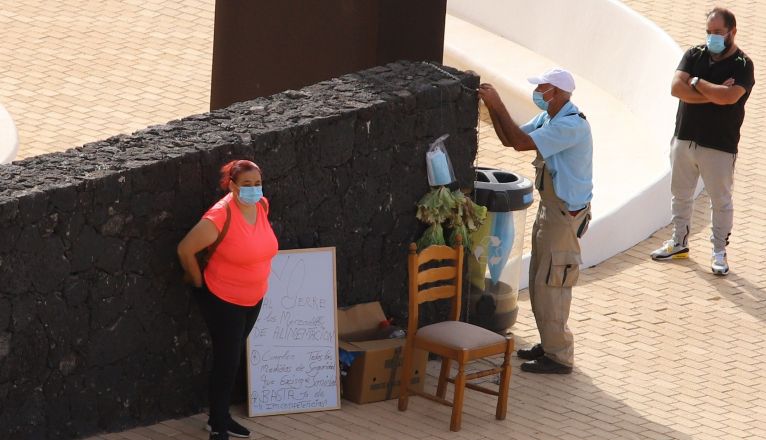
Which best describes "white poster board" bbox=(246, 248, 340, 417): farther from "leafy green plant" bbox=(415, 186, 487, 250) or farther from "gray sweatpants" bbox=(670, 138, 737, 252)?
"gray sweatpants" bbox=(670, 138, 737, 252)

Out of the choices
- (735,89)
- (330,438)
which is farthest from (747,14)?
(330,438)

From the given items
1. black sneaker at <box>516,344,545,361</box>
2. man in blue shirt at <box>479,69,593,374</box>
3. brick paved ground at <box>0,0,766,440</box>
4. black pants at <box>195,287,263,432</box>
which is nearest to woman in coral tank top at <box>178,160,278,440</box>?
black pants at <box>195,287,263,432</box>

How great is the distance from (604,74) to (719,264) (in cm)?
595

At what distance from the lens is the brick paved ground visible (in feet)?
30.1

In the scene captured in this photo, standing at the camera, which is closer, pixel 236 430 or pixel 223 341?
pixel 223 341

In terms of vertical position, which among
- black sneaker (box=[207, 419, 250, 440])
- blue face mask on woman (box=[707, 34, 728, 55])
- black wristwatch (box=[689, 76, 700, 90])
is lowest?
black sneaker (box=[207, 419, 250, 440])

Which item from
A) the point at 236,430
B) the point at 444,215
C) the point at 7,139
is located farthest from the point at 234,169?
the point at 7,139

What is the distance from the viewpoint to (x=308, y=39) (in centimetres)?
1109

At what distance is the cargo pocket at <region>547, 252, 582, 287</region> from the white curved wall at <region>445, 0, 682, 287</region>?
2.09 metres

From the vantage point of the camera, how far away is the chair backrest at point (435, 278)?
918 cm

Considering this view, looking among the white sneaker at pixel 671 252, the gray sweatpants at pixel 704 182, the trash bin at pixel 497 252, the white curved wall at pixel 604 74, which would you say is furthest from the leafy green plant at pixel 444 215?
the white sneaker at pixel 671 252

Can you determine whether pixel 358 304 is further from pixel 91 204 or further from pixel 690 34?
pixel 690 34

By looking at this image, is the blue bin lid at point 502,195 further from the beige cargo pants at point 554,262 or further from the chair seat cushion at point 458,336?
the chair seat cushion at point 458,336

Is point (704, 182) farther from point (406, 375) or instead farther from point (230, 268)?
point (230, 268)
